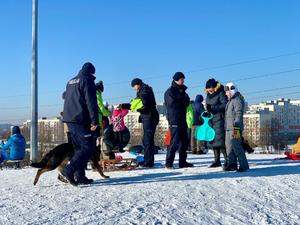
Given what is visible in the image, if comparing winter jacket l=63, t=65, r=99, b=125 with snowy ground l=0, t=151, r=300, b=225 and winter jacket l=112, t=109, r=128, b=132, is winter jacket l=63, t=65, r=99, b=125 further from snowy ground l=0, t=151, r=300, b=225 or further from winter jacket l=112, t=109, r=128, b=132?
winter jacket l=112, t=109, r=128, b=132

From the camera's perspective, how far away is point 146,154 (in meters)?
10.1

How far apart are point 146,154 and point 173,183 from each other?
3083 millimetres

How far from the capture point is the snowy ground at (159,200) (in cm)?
503

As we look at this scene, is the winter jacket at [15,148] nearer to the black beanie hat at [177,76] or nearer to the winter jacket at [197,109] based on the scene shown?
the black beanie hat at [177,76]

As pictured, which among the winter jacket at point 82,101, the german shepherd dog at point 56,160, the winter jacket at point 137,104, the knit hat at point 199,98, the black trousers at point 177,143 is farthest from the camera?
the knit hat at point 199,98

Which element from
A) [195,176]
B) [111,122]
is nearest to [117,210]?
[195,176]

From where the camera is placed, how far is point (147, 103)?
988 centimetres

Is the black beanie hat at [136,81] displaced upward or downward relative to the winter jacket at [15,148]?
upward

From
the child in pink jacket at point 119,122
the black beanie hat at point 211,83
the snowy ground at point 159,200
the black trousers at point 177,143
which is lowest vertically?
the snowy ground at point 159,200

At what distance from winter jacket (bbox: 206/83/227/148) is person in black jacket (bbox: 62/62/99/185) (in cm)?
304

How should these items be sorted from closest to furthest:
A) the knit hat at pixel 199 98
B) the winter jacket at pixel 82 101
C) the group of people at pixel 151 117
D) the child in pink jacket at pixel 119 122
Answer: the winter jacket at pixel 82 101, the group of people at pixel 151 117, the child in pink jacket at pixel 119 122, the knit hat at pixel 199 98

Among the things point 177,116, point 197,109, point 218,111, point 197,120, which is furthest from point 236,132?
point 197,109

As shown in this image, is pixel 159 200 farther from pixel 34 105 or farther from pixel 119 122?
pixel 34 105

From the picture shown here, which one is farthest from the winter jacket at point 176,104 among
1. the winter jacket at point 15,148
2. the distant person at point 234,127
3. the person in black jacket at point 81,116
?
the winter jacket at point 15,148
